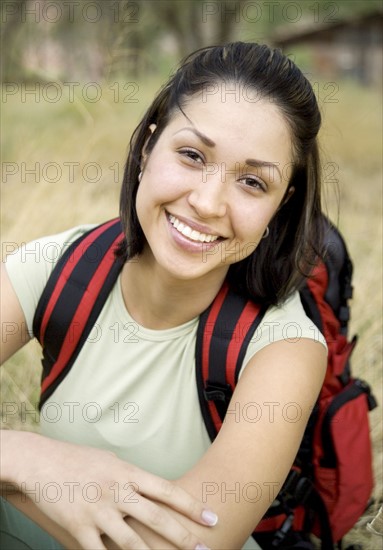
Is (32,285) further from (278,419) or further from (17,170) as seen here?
(17,170)

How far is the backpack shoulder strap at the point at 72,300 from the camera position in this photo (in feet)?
5.24

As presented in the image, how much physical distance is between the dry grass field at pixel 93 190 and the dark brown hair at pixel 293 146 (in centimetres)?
18

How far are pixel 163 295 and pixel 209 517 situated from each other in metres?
0.55

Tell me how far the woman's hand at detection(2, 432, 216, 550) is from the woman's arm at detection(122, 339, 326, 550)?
0.04 meters

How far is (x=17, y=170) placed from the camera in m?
4.09

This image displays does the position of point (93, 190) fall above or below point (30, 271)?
above

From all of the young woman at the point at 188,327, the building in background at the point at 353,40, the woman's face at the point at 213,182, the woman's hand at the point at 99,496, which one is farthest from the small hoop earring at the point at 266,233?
the building in background at the point at 353,40

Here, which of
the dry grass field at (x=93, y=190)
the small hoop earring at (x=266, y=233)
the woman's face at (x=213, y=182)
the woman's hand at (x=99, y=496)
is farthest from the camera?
the dry grass field at (x=93, y=190)

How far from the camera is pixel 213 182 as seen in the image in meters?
1.47

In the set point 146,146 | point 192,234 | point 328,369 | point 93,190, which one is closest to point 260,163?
point 192,234

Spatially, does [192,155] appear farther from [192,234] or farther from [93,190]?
[93,190]

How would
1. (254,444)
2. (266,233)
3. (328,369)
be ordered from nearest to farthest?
1. (254,444)
2. (266,233)
3. (328,369)

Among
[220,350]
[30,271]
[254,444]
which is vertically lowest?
[254,444]

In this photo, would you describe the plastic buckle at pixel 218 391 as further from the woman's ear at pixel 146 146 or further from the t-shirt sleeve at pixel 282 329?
the woman's ear at pixel 146 146
